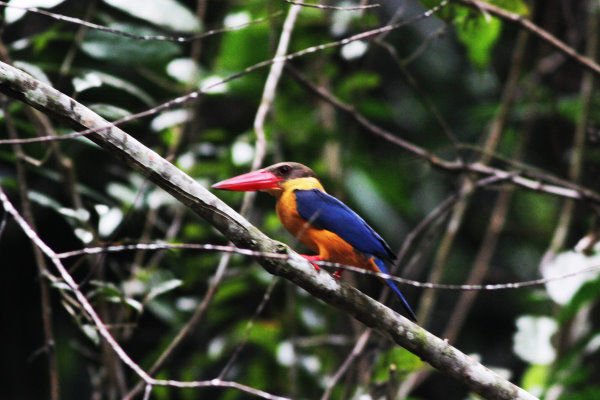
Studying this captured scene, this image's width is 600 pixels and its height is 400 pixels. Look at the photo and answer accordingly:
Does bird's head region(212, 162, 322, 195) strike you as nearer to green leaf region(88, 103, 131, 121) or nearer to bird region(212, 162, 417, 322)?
bird region(212, 162, 417, 322)

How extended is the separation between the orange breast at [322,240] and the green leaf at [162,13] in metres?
1.13

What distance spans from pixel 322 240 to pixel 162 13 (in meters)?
1.47

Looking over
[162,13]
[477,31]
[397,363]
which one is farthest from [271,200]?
[397,363]

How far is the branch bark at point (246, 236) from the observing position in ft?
7.36

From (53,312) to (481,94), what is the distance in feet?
11.5

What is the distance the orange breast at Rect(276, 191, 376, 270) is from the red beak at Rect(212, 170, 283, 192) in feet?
0.42

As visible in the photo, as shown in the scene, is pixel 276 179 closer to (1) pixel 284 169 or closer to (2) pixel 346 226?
(1) pixel 284 169

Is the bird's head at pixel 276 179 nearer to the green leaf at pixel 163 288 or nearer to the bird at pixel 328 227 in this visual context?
the bird at pixel 328 227

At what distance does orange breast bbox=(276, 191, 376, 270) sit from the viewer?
3.06 meters

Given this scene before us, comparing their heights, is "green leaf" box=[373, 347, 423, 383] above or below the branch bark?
below

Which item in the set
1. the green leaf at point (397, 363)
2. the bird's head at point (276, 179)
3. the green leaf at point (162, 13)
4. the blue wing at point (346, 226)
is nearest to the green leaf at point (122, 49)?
→ the green leaf at point (162, 13)

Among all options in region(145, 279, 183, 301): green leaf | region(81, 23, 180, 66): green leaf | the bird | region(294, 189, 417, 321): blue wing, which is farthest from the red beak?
region(81, 23, 180, 66): green leaf

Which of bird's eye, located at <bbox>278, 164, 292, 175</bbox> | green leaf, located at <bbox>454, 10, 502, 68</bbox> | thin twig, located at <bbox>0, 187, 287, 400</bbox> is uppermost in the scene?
green leaf, located at <bbox>454, 10, 502, 68</bbox>

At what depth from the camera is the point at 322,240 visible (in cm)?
307
